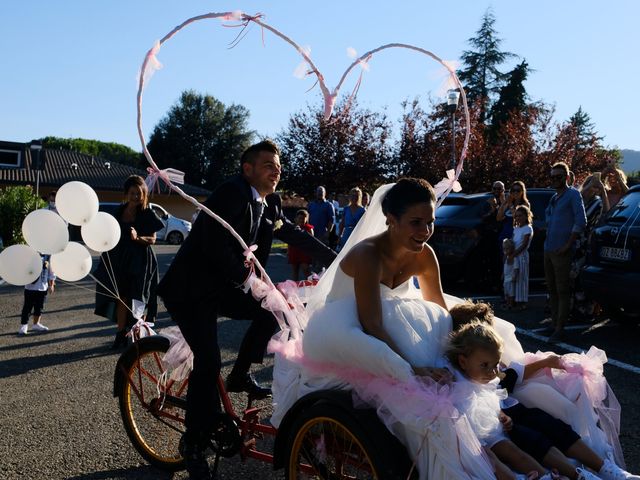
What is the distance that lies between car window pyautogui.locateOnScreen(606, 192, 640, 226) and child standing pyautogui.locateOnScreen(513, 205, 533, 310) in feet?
6.43

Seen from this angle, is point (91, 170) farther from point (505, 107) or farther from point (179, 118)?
point (505, 107)

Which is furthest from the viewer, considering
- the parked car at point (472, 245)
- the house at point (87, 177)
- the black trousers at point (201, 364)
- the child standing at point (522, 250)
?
the house at point (87, 177)

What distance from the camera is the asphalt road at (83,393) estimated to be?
12.2ft

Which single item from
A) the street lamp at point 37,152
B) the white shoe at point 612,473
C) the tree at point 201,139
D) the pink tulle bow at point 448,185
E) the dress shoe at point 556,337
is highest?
the tree at point 201,139

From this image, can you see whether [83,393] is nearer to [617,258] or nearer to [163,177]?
[163,177]

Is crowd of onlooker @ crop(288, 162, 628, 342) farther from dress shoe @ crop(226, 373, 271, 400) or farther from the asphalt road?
dress shoe @ crop(226, 373, 271, 400)

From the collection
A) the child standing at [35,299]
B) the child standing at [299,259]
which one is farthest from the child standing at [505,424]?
the child standing at [299,259]

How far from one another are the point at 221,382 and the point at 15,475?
4.48 ft

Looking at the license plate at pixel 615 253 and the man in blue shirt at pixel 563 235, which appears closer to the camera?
the license plate at pixel 615 253

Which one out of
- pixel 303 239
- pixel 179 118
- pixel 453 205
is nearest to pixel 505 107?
pixel 179 118

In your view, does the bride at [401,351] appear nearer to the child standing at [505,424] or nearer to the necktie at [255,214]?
the child standing at [505,424]

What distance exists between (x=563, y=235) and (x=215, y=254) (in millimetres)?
4966

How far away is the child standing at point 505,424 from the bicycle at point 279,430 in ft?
1.19

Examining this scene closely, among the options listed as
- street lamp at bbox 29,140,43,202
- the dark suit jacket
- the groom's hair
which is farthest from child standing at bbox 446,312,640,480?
street lamp at bbox 29,140,43,202
